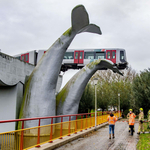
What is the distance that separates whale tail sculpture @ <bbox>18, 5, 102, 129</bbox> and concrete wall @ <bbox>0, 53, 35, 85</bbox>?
113 centimetres

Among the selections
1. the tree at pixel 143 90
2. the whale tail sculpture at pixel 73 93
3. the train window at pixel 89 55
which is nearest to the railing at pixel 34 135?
the whale tail sculpture at pixel 73 93

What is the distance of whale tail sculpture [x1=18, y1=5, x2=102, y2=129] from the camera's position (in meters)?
12.7

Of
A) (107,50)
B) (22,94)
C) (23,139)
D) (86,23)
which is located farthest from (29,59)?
(23,139)

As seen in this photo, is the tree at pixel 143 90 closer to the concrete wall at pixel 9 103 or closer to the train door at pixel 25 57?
the concrete wall at pixel 9 103

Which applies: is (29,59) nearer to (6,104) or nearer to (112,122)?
(6,104)

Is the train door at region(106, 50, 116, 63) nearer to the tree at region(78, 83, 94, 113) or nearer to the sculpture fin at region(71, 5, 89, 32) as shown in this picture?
the tree at region(78, 83, 94, 113)

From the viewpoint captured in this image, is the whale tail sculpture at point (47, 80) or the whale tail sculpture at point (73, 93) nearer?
the whale tail sculpture at point (47, 80)

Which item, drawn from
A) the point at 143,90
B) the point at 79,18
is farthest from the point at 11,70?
the point at 143,90

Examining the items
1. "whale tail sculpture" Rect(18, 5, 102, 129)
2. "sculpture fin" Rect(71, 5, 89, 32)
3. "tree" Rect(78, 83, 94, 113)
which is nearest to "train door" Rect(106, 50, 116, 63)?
"tree" Rect(78, 83, 94, 113)

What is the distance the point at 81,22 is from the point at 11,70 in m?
5.49

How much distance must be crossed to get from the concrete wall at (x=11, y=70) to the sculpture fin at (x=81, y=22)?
4458 millimetres

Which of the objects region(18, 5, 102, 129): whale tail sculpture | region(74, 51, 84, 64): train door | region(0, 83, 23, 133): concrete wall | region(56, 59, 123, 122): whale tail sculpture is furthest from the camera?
region(74, 51, 84, 64): train door

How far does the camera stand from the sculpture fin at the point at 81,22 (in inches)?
494

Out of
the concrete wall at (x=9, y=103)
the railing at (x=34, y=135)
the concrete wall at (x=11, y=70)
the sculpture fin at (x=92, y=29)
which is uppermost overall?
the sculpture fin at (x=92, y=29)
